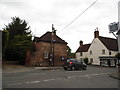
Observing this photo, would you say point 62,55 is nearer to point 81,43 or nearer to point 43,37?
point 43,37

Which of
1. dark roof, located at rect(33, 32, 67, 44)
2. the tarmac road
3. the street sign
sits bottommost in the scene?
the tarmac road

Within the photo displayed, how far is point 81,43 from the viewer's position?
50312 mm

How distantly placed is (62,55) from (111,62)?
13890mm

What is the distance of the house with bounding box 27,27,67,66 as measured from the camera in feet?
89.5

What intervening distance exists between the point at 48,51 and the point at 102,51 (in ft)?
55.4

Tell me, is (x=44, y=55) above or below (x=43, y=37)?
below

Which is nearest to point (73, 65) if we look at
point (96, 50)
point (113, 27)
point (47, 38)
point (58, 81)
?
point (58, 81)

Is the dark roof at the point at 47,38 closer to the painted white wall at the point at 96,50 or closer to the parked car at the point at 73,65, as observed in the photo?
the parked car at the point at 73,65

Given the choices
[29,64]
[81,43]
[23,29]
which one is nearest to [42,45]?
[29,64]

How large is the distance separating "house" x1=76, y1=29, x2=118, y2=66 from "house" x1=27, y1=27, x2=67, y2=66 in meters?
12.5

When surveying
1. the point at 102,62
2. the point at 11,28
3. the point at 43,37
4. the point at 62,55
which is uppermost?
the point at 11,28

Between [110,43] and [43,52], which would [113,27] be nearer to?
[110,43]

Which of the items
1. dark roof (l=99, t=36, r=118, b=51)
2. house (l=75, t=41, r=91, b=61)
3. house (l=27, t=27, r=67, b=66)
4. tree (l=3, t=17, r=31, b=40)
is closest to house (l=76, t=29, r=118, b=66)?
dark roof (l=99, t=36, r=118, b=51)

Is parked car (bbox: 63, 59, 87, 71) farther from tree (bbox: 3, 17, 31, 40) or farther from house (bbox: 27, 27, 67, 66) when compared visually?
tree (bbox: 3, 17, 31, 40)
